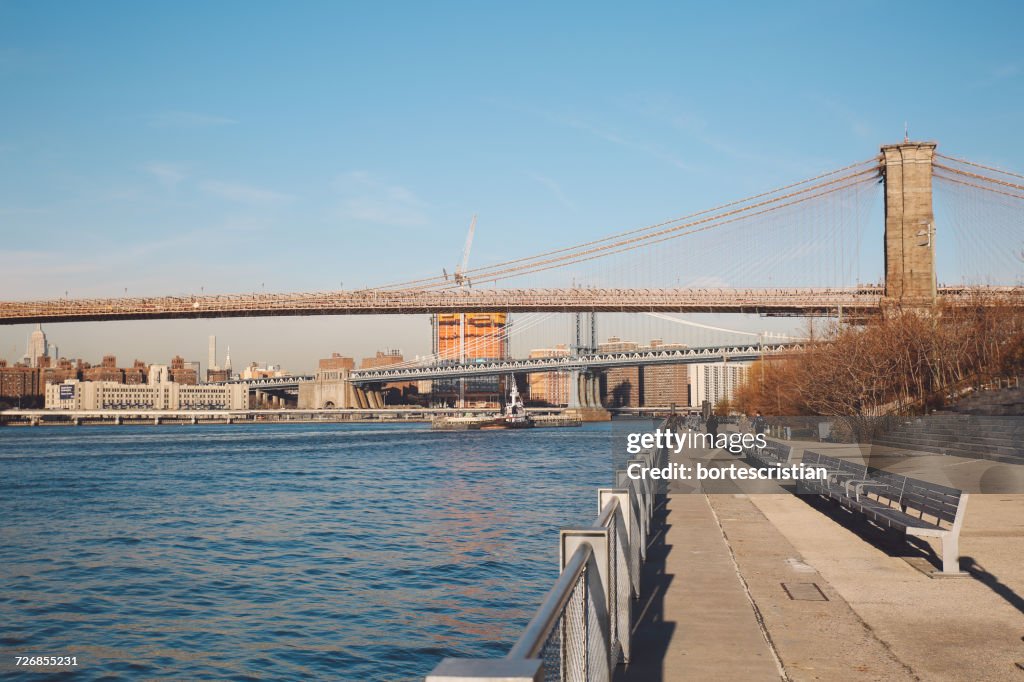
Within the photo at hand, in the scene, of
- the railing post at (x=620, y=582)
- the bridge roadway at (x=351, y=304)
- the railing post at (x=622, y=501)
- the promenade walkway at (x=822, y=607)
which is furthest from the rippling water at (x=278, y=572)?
the bridge roadway at (x=351, y=304)

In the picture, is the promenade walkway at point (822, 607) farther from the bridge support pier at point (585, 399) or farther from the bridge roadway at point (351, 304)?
the bridge support pier at point (585, 399)

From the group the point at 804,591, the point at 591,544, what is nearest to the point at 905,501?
the point at 804,591

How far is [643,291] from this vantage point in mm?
63812

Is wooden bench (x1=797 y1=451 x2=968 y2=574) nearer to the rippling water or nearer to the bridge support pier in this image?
the rippling water

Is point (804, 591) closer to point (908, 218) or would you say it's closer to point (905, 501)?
point (905, 501)

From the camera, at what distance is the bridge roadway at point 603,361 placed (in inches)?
3374

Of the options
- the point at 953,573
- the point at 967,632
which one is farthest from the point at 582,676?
the point at 953,573

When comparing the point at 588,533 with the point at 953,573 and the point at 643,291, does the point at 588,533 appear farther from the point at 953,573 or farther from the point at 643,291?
the point at 643,291

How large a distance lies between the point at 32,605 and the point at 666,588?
9779 millimetres

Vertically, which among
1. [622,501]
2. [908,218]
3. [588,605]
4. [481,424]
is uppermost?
[908,218]

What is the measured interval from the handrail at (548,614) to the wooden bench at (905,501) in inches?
229

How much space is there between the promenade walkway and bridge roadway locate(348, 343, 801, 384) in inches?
2606

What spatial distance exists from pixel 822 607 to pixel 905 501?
12.7 ft

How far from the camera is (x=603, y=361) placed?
4528 inches
